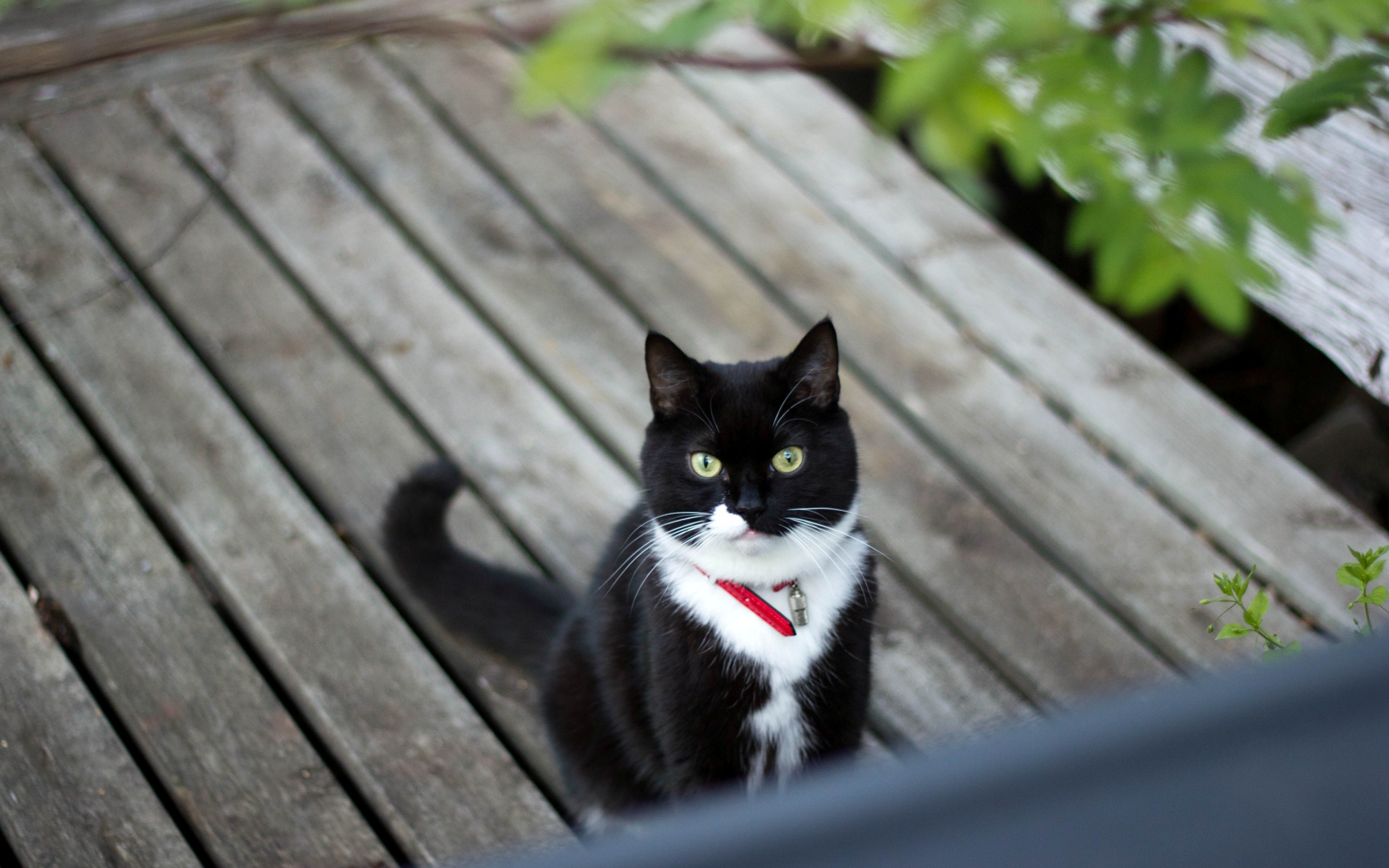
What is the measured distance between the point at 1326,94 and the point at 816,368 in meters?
0.86

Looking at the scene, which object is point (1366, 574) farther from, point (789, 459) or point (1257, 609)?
point (789, 459)

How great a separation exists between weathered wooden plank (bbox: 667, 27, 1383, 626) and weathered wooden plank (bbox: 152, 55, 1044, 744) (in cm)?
80

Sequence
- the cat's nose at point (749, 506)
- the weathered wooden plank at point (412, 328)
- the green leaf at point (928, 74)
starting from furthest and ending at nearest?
the weathered wooden plank at point (412, 328) → the cat's nose at point (749, 506) → the green leaf at point (928, 74)

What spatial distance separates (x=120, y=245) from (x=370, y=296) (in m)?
0.64

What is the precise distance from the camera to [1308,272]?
225cm

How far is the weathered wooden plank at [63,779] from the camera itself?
63.7 inches

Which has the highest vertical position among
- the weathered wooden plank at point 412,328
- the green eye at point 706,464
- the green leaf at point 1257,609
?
the green leaf at point 1257,609

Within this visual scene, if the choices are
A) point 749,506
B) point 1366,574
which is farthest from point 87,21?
point 1366,574

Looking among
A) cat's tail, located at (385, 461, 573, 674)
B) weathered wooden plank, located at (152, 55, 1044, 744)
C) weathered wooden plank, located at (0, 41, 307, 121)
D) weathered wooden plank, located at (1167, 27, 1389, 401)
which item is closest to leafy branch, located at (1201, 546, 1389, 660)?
weathered wooden plank, located at (152, 55, 1044, 744)

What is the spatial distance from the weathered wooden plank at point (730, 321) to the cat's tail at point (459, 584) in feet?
2.38

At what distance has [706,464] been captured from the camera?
5.10 ft

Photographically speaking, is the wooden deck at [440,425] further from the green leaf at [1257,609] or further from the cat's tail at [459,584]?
the green leaf at [1257,609]

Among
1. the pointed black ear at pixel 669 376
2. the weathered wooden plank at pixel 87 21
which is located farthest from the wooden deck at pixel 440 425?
the pointed black ear at pixel 669 376

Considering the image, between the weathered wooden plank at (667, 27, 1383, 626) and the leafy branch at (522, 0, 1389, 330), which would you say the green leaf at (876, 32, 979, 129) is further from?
the weathered wooden plank at (667, 27, 1383, 626)
